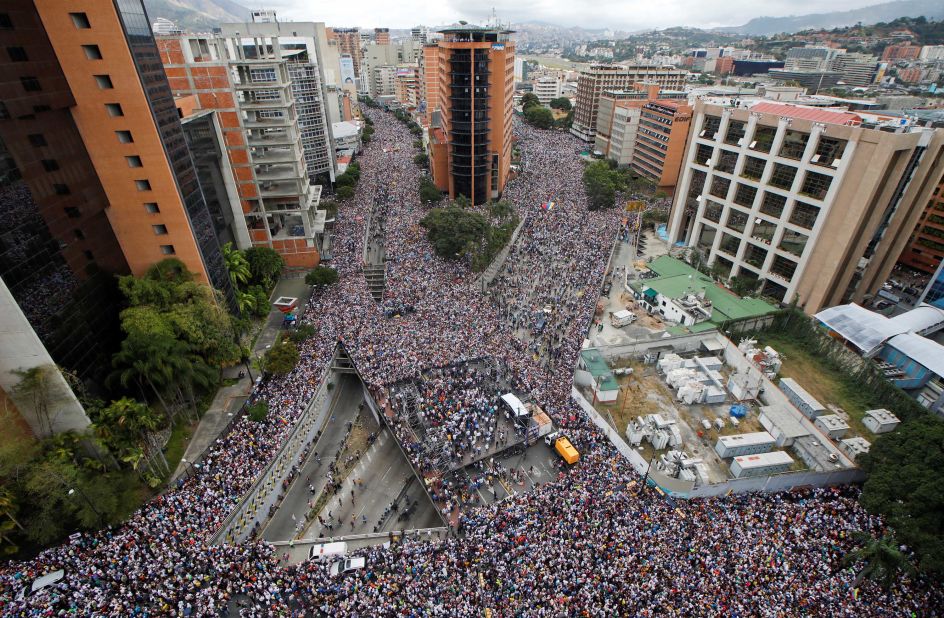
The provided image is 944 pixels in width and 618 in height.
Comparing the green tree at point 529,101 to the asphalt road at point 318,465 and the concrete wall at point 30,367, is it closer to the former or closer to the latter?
the asphalt road at point 318,465

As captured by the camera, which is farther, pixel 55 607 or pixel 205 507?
pixel 205 507

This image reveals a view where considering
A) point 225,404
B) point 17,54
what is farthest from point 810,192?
point 17,54

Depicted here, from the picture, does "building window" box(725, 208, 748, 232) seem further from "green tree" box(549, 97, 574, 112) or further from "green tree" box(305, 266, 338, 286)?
"green tree" box(549, 97, 574, 112)

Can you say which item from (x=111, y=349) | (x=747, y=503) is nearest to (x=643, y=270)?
(x=747, y=503)

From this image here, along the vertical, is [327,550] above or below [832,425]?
below

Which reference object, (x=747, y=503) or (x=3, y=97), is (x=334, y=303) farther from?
(x=747, y=503)

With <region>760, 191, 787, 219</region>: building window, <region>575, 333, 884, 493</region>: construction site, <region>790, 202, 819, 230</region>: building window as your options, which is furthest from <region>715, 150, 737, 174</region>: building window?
<region>575, 333, 884, 493</region>: construction site

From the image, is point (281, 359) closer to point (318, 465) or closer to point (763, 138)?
point (318, 465)

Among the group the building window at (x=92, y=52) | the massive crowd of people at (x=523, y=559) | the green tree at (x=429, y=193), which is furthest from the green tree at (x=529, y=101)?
the massive crowd of people at (x=523, y=559)
